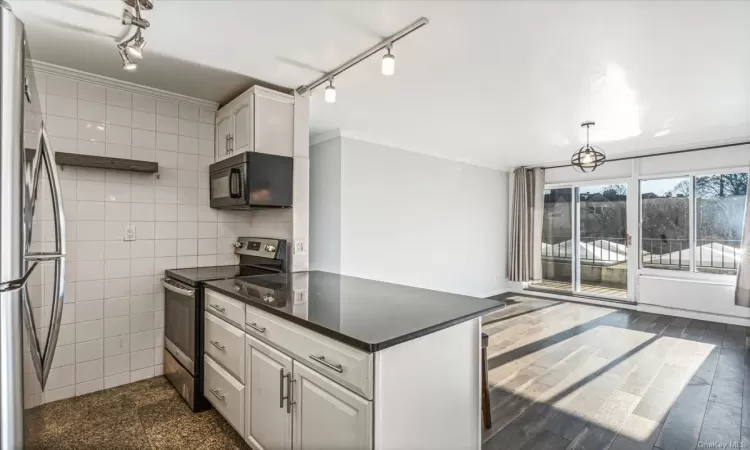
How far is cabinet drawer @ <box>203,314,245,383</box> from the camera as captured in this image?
1.90m

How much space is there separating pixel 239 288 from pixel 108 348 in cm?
143

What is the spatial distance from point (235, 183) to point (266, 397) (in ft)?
4.95

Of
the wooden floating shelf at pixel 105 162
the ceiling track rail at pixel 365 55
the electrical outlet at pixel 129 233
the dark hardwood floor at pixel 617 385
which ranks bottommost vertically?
the dark hardwood floor at pixel 617 385

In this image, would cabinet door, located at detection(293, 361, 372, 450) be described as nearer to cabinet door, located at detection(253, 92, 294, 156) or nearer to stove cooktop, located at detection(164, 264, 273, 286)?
stove cooktop, located at detection(164, 264, 273, 286)

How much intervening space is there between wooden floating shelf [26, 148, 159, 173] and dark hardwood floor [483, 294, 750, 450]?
2.99 metres

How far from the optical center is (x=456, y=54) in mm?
2240

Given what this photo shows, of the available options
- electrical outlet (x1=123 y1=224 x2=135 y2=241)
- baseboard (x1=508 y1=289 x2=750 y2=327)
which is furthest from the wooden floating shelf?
baseboard (x1=508 y1=289 x2=750 y2=327)

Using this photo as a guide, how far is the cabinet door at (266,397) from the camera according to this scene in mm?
1549

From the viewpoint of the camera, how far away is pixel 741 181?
4.57 m

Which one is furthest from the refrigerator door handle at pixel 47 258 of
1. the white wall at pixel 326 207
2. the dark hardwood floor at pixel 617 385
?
the white wall at pixel 326 207

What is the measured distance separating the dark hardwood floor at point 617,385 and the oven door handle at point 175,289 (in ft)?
6.78

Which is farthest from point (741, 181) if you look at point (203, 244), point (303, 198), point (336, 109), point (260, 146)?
point (203, 244)

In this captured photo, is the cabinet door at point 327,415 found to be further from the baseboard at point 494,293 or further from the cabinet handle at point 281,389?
the baseboard at point 494,293

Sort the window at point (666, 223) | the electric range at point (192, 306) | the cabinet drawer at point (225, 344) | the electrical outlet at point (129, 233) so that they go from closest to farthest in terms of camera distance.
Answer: the cabinet drawer at point (225, 344)
the electric range at point (192, 306)
the electrical outlet at point (129, 233)
the window at point (666, 223)
